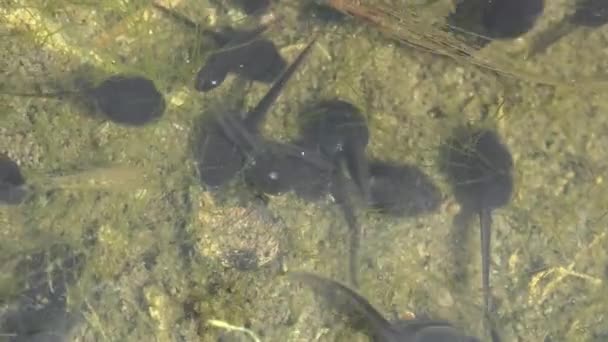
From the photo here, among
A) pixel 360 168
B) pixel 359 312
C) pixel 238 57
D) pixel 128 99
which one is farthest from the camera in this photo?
pixel 359 312

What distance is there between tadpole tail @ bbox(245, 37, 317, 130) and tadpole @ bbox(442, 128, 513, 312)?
0.96 meters

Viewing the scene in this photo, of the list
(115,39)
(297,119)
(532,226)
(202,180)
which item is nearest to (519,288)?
(532,226)

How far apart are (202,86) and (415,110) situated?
46.7 inches

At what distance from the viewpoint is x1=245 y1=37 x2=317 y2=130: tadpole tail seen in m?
3.96

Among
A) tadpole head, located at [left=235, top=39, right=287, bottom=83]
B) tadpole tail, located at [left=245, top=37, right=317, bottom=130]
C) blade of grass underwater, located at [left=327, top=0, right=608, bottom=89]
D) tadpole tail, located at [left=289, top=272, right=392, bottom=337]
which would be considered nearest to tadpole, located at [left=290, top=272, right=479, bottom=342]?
tadpole tail, located at [left=289, top=272, right=392, bottom=337]

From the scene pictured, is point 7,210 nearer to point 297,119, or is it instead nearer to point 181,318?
point 181,318

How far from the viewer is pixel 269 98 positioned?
397 cm

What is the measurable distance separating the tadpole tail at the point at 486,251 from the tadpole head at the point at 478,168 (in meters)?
0.07

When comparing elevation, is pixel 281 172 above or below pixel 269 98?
below

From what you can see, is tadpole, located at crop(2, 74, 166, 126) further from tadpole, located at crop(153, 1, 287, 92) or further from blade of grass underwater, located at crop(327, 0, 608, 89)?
blade of grass underwater, located at crop(327, 0, 608, 89)

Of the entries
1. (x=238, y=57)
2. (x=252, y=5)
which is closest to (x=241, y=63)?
(x=238, y=57)

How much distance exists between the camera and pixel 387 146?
4074 mm

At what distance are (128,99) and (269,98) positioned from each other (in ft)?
2.44

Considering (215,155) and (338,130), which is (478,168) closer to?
(338,130)
